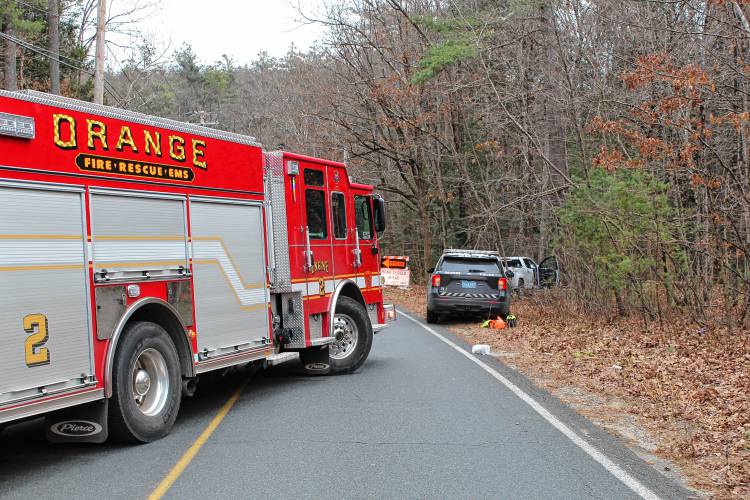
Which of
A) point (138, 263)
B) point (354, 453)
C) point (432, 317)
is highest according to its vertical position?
point (138, 263)

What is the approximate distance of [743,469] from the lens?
6770mm

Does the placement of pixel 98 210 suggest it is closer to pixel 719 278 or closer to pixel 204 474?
pixel 204 474

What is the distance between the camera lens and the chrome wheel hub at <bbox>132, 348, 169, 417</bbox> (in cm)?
791

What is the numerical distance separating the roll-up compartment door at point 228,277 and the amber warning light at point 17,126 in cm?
242

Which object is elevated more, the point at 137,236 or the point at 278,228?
the point at 278,228

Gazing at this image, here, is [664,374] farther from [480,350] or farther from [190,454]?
[190,454]

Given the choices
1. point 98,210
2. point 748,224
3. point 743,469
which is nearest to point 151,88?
point 748,224

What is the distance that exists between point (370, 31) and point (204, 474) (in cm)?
Answer: 2967

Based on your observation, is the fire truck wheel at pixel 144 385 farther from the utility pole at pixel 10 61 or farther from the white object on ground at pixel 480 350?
the utility pole at pixel 10 61

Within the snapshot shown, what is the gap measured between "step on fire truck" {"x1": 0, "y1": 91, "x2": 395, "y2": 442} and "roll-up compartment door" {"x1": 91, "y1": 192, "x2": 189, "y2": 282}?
2 centimetres

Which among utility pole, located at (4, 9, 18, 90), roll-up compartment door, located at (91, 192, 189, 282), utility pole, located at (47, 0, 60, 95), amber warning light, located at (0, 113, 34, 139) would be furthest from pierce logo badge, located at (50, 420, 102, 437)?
utility pole, located at (47, 0, 60, 95)

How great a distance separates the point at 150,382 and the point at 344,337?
4798 mm

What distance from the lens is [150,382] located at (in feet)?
26.6

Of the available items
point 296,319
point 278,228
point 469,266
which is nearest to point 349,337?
point 296,319
